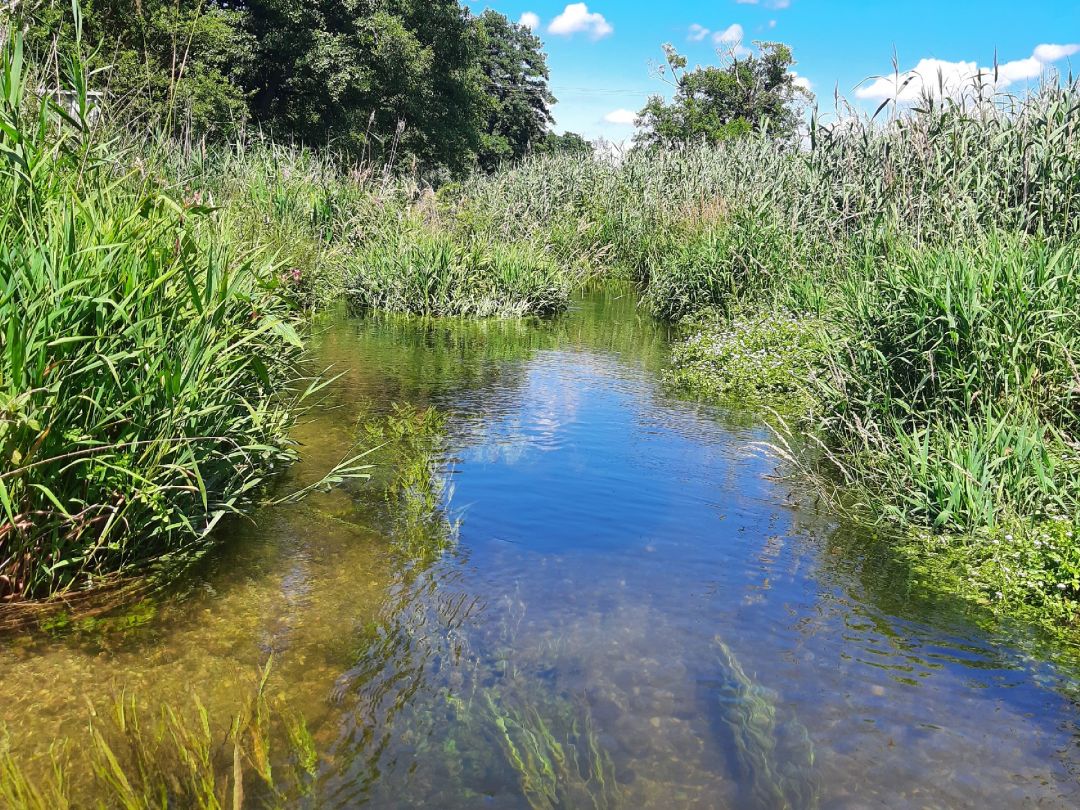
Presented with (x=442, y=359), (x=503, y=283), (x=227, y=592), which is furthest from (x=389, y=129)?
(x=227, y=592)

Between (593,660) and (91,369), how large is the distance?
224cm

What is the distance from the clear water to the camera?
264 cm

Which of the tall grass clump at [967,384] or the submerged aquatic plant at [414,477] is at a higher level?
the tall grass clump at [967,384]

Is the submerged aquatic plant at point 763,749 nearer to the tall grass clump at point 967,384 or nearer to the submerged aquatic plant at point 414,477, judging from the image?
the submerged aquatic plant at point 414,477

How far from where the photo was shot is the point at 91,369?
316cm

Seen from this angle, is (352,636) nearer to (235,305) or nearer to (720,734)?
(720,734)

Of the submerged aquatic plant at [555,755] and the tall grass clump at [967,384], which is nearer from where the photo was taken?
the submerged aquatic plant at [555,755]

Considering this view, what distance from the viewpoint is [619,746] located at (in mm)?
2779

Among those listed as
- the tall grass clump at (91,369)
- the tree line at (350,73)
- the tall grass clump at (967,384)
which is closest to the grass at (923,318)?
the tall grass clump at (967,384)

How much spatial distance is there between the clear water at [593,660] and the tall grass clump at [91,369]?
36 centimetres

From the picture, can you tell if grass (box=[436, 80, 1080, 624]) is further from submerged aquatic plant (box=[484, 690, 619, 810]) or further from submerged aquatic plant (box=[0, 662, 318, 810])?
submerged aquatic plant (box=[0, 662, 318, 810])

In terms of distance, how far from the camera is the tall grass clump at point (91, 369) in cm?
292

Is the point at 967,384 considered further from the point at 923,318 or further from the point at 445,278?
the point at 445,278

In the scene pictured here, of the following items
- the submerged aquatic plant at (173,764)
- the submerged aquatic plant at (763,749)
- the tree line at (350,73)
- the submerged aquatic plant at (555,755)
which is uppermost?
the tree line at (350,73)
